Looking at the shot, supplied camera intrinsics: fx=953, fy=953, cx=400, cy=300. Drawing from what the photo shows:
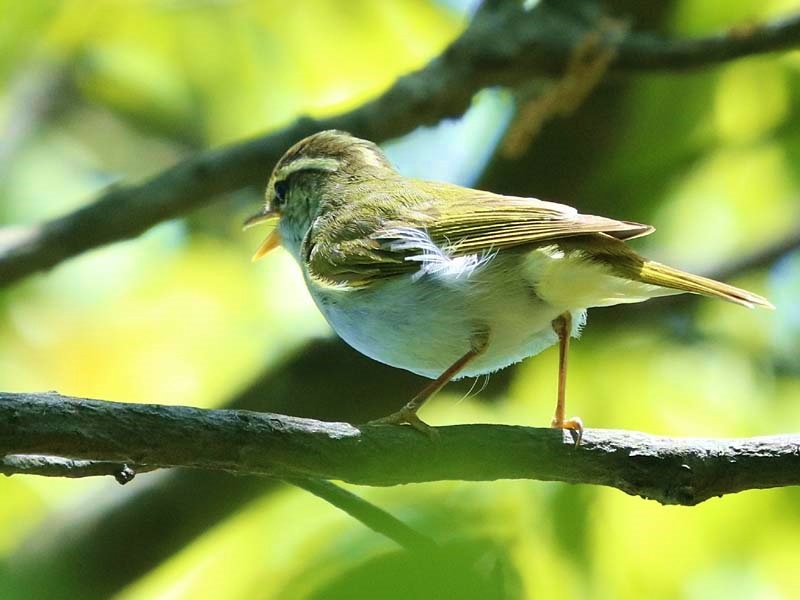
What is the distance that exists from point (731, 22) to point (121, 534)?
4174mm

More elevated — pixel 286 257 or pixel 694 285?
pixel 286 257

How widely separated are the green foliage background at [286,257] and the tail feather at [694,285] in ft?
4.19

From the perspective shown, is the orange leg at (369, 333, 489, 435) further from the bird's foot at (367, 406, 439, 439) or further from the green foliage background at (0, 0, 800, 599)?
the green foliage background at (0, 0, 800, 599)

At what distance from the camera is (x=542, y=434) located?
239 cm

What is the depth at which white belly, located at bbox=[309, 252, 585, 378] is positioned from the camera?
3.15 meters

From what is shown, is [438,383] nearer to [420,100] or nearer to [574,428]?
[574,428]

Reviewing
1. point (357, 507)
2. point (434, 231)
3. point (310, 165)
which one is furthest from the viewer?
point (310, 165)

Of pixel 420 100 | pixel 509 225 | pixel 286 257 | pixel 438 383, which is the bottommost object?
pixel 438 383

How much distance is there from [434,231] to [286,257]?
3351mm

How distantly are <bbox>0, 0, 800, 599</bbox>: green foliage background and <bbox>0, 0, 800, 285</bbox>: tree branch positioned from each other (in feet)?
1.39

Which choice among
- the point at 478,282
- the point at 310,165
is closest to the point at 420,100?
the point at 310,165

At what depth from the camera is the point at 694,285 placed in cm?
287

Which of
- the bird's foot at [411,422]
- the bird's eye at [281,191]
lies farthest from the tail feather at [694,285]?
the bird's eye at [281,191]

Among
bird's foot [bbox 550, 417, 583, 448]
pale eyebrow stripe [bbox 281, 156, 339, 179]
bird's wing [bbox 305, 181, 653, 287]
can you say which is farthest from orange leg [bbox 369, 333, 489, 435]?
pale eyebrow stripe [bbox 281, 156, 339, 179]
